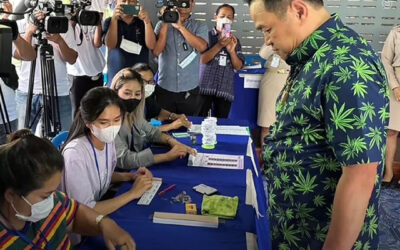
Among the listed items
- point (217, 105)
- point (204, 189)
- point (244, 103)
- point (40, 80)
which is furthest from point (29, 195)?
point (244, 103)

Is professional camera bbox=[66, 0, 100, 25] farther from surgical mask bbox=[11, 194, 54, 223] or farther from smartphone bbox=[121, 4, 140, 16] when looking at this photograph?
surgical mask bbox=[11, 194, 54, 223]

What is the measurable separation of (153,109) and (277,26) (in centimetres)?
208

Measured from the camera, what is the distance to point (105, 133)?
171 cm

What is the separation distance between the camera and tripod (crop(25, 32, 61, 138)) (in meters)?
2.42

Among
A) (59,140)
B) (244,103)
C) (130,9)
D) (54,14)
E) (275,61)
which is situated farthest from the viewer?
(244,103)

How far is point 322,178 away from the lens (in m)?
1.03

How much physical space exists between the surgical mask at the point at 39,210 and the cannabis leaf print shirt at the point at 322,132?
66cm

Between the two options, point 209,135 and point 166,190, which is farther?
point 209,135

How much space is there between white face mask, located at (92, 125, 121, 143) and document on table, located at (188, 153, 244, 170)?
50 cm

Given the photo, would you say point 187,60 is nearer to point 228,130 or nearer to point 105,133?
point 228,130

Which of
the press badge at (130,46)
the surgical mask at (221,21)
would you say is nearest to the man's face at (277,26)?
the press badge at (130,46)

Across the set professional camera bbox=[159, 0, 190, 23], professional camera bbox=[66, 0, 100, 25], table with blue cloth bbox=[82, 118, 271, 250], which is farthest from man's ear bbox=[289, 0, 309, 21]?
professional camera bbox=[159, 0, 190, 23]

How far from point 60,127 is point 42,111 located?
157 mm

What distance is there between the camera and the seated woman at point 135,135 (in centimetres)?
207
